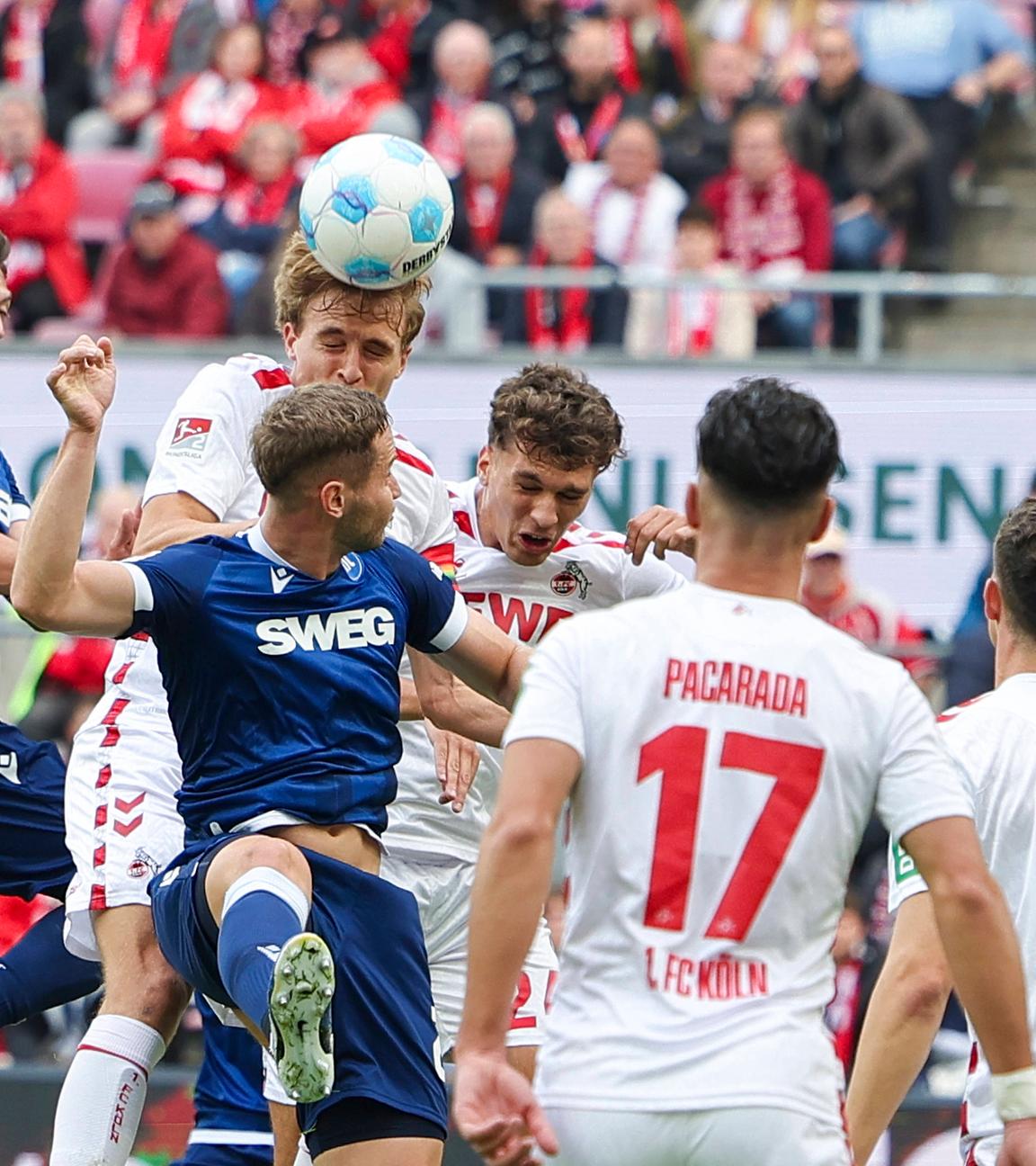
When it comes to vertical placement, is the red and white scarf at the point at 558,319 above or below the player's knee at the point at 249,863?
above

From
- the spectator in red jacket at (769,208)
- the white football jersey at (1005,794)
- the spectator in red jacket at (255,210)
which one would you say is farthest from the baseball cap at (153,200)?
the white football jersey at (1005,794)

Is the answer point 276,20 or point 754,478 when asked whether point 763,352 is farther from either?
point 754,478

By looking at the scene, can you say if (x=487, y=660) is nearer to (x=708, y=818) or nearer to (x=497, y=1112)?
(x=708, y=818)

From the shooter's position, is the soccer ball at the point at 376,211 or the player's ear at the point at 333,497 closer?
the player's ear at the point at 333,497

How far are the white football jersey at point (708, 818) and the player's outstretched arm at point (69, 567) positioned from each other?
1.26 meters

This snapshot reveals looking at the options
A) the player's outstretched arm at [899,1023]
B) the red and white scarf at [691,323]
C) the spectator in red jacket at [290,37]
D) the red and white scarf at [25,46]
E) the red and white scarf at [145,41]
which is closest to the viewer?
the player's outstretched arm at [899,1023]

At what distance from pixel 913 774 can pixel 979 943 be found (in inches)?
12.2

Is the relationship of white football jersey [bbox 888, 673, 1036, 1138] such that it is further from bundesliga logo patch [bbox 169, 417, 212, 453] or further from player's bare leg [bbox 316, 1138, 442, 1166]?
bundesliga logo patch [bbox 169, 417, 212, 453]

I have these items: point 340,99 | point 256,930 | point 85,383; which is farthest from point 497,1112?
point 340,99

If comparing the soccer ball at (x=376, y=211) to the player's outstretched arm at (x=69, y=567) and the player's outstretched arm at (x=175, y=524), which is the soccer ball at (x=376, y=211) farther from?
the player's outstretched arm at (x=69, y=567)

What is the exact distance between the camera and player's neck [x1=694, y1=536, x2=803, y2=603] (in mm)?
3998

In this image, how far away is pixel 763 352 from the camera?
13023mm

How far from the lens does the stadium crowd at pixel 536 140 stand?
44.3ft

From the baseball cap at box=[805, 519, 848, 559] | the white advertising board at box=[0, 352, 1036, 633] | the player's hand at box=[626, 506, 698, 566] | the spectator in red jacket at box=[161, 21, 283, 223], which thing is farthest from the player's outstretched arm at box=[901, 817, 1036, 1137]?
the spectator in red jacket at box=[161, 21, 283, 223]
